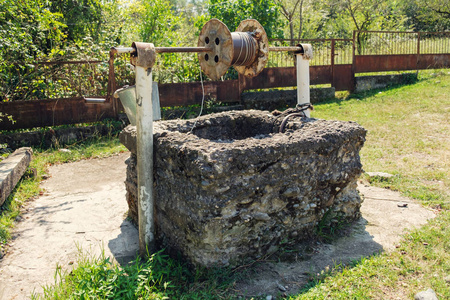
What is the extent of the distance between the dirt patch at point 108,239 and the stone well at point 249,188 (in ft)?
0.83

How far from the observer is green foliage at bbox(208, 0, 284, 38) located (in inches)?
446

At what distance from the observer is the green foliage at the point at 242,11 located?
446 inches

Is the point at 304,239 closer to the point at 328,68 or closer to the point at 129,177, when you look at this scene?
the point at 129,177

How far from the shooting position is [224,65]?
11.9 ft

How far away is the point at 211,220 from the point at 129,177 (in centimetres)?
163

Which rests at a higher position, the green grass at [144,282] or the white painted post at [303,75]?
the white painted post at [303,75]

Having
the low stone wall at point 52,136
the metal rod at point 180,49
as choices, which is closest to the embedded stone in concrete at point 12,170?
the low stone wall at point 52,136

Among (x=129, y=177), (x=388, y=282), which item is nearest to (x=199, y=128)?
(x=129, y=177)

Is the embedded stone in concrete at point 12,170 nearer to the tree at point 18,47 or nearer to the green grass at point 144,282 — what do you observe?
the green grass at point 144,282

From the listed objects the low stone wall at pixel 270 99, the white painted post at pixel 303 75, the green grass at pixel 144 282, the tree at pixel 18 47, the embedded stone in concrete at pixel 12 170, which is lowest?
the green grass at pixel 144 282

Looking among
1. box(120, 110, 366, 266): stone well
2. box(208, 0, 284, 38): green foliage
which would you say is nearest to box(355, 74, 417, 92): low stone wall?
box(208, 0, 284, 38): green foliage

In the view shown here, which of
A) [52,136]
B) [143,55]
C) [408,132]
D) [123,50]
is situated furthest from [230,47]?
[52,136]

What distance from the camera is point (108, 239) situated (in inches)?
169

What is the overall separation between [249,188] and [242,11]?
905cm
